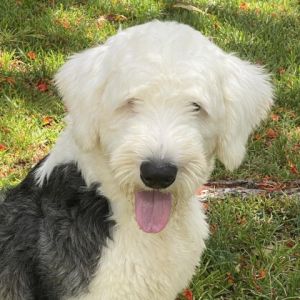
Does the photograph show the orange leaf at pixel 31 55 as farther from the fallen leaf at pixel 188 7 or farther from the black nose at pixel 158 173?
the black nose at pixel 158 173

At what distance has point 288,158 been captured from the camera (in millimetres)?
4750

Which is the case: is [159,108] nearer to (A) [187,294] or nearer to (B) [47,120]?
(A) [187,294]

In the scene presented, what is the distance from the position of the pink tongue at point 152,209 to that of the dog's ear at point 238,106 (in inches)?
14.5

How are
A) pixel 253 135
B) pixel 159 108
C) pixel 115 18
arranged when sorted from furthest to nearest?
pixel 115 18, pixel 253 135, pixel 159 108

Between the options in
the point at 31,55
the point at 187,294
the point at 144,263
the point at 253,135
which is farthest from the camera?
the point at 31,55

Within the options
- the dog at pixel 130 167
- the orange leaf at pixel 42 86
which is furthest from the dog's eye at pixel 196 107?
the orange leaf at pixel 42 86

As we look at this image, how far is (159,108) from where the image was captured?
2555 millimetres

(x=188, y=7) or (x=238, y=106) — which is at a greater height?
(x=238, y=106)

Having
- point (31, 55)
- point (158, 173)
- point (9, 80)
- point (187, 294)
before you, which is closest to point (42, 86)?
point (9, 80)

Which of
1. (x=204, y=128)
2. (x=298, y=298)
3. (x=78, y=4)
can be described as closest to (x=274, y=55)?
(x=78, y=4)

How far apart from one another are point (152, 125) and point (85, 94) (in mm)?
375

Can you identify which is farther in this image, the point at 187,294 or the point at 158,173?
the point at 187,294

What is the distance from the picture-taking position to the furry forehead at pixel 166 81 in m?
2.54

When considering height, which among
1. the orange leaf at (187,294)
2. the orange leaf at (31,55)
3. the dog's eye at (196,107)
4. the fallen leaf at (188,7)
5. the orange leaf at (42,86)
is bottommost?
the fallen leaf at (188,7)
